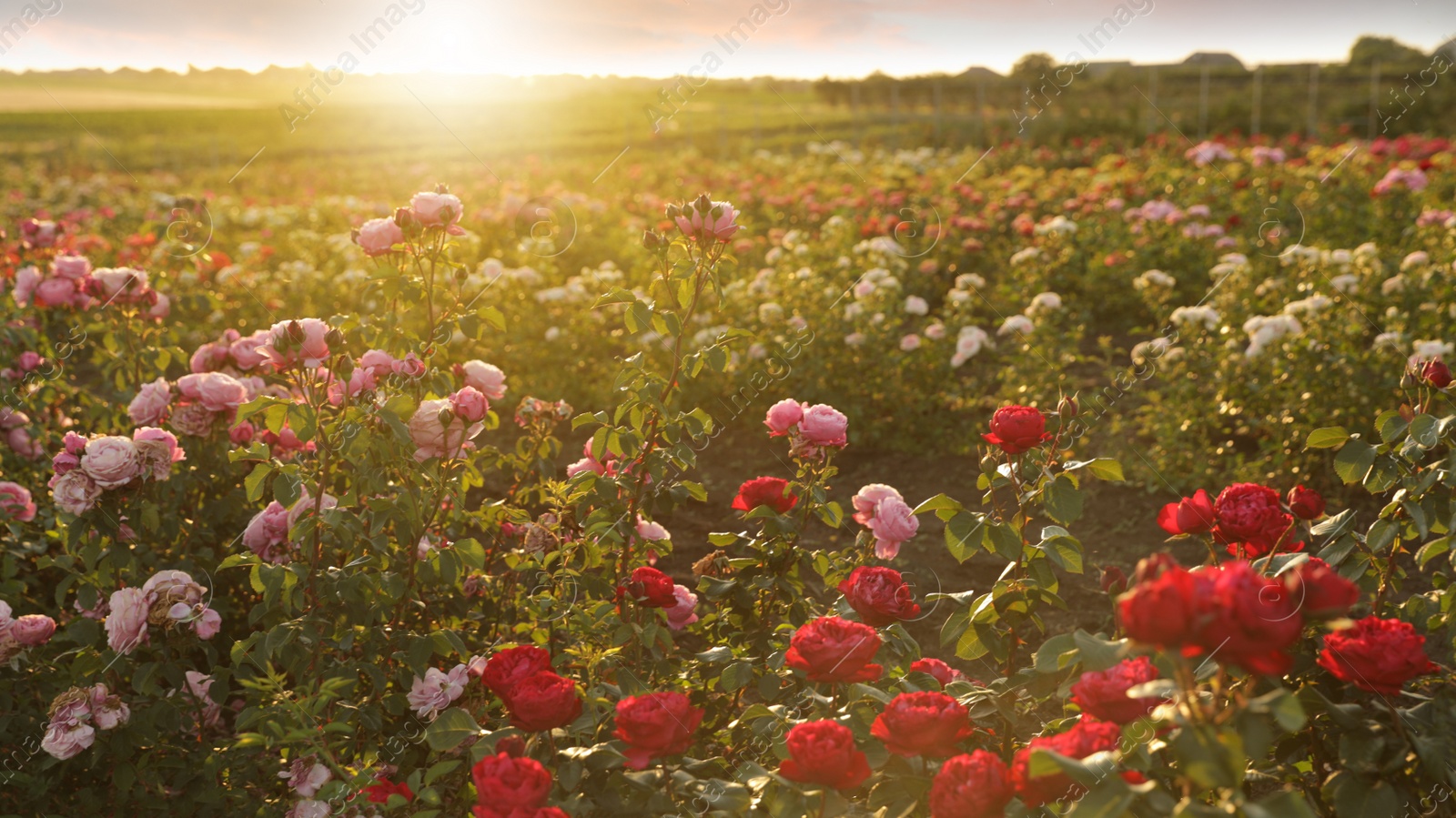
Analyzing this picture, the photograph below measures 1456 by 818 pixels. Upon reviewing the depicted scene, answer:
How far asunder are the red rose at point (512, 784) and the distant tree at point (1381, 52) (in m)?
42.6

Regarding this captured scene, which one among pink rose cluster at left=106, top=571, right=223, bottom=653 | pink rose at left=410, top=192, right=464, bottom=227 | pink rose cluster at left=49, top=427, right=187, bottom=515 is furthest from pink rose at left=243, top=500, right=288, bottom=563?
pink rose at left=410, top=192, right=464, bottom=227

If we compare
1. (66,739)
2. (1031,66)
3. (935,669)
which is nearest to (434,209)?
(66,739)

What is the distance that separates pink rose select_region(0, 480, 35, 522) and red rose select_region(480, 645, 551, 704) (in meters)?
1.90

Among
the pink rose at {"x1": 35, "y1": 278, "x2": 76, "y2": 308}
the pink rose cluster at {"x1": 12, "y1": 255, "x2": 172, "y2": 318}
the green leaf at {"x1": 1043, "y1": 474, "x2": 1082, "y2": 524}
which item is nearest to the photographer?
the green leaf at {"x1": 1043, "y1": 474, "x2": 1082, "y2": 524}

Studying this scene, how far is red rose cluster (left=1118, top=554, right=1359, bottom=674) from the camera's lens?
33.0 inches

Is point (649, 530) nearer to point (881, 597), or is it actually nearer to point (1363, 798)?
point (881, 597)

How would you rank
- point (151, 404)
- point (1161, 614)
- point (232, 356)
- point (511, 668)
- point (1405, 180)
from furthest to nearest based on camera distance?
point (1405, 180) → point (232, 356) → point (151, 404) → point (511, 668) → point (1161, 614)

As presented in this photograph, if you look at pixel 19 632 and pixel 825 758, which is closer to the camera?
pixel 825 758

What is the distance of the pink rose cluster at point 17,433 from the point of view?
3301 millimetres

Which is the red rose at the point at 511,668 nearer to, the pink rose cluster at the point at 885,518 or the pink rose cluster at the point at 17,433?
the pink rose cluster at the point at 885,518

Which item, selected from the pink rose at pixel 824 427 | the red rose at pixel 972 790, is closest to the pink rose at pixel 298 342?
the pink rose at pixel 824 427

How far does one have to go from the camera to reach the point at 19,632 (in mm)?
2145

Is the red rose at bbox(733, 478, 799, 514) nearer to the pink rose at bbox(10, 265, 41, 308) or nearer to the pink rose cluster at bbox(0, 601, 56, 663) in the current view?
the pink rose cluster at bbox(0, 601, 56, 663)

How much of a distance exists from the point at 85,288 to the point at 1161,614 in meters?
3.69
